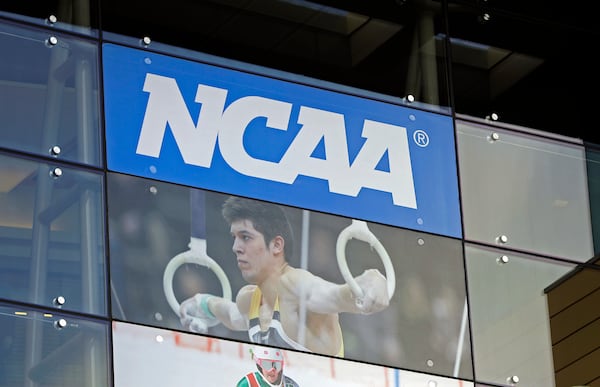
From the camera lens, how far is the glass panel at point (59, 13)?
469 inches

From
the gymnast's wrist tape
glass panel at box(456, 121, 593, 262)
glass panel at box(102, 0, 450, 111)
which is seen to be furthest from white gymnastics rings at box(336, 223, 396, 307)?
glass panel at box(102, 0, 450, 111)

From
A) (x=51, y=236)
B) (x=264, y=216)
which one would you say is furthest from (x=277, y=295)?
(x=51, y=236)

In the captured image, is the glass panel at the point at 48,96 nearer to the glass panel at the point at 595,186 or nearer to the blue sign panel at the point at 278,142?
the blue sign panel at the point at 278,142

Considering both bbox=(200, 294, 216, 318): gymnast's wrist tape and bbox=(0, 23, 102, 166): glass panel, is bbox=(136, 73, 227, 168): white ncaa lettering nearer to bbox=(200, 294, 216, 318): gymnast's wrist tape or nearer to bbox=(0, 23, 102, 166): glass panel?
bbox=(0, 23, 102, 166): glass panel

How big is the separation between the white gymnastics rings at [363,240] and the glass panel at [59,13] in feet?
9.19

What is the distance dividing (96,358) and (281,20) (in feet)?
12.8

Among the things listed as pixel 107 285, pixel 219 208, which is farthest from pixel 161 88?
pixel 107 285

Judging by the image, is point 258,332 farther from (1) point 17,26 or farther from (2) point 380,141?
(1) point 17,26

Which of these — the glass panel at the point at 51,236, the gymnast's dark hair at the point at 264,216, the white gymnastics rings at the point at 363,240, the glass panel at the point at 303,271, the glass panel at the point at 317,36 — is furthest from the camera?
the glass panel at the point at 317,36

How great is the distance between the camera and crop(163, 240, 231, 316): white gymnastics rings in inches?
456

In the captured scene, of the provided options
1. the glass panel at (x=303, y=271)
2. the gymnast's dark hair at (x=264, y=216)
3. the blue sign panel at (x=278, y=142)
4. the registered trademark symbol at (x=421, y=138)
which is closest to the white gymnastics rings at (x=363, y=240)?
the glass panel at (x=303, y=271)

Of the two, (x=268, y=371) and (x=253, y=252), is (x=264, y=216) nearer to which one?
(x=253, y=252)

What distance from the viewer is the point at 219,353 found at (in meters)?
11.6

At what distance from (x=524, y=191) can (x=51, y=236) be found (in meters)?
4.84
